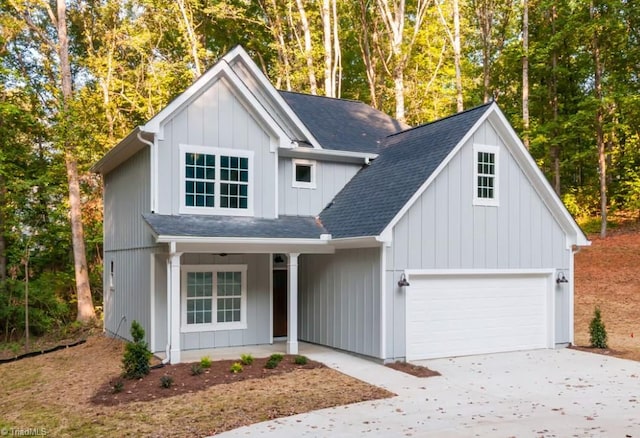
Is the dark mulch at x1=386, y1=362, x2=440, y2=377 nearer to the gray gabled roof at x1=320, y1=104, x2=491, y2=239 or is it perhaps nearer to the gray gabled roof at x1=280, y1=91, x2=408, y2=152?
the gray gabled roof at x1=320, y1=104, x2=491, y2=239

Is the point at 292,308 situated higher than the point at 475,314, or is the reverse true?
the point at 292,308

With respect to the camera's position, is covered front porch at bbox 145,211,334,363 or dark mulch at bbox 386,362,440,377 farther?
covered front porch at bbox 145,211,334,363

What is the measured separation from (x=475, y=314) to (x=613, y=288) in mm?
9357

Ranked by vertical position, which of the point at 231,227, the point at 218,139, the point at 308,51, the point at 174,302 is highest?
the point at 308,51

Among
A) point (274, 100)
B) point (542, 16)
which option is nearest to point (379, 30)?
point (542, 16)

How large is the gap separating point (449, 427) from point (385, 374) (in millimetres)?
3273

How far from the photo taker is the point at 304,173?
14.6 meters

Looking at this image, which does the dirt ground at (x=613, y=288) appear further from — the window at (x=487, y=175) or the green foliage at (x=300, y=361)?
the green foliage at (x=300, y=361)

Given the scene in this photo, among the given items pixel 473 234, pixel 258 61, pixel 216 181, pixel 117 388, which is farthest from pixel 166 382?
pixel 258 61

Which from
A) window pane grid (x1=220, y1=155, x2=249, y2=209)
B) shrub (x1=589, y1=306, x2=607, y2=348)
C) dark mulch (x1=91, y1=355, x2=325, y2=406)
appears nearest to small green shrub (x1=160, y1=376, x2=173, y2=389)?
dark mulch (x1=91, y1=355, x2=325, y2=406)

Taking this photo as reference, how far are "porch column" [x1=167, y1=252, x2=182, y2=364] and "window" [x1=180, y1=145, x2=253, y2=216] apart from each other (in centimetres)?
172

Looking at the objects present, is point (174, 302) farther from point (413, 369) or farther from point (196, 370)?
point (413, 369)

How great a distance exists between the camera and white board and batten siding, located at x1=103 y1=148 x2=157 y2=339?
12.6 meters

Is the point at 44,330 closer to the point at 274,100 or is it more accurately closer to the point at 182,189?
the point at 182,189
